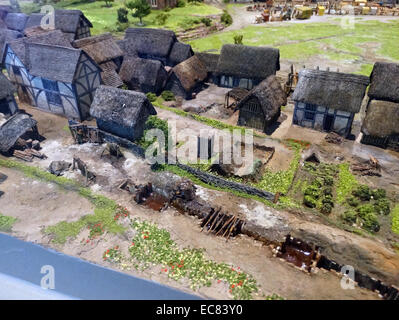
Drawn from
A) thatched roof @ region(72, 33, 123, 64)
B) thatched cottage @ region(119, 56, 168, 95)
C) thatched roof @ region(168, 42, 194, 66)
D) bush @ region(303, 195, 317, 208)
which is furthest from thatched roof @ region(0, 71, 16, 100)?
bush @ region(303, 195, 317, 208)

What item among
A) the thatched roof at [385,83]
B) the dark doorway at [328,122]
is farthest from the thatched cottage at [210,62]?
the thatched roof at [385,83]

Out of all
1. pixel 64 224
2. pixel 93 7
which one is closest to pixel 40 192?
pixel 64 224

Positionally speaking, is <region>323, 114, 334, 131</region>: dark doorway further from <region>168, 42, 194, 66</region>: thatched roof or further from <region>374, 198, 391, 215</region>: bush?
<region>168, 42, 194, 66</region>: thatched roof

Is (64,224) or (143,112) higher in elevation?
(143,112)

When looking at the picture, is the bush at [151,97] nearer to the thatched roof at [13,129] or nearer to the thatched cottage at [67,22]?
the thatched roof at [13,129]

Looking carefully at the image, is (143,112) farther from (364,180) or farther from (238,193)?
(364,180)

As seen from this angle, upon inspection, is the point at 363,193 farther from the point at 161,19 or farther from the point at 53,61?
the point at 161,19
